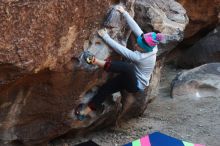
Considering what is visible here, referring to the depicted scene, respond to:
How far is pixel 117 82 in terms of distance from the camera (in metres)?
5.95

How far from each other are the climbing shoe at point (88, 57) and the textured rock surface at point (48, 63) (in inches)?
2.6

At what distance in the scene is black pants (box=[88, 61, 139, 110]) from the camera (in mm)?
5660

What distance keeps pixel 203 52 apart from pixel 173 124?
359cm

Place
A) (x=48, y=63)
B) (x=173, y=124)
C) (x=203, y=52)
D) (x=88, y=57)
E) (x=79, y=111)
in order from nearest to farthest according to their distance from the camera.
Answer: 1. (x=48, y=63)
2. (x=88, y=57)
3. (x=79, y=111)
4. (x=173, y=124)
5. (x=203, y=52)

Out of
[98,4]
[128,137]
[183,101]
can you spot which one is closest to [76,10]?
[98,4]

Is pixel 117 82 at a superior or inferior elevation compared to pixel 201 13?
superior

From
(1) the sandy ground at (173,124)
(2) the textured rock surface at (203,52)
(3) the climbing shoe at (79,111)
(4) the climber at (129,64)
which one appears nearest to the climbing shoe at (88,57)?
(4) the climber at (129,64)

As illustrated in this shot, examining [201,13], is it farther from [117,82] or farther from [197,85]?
[117,82]

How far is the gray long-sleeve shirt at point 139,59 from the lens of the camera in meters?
5.69

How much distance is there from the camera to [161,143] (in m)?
6.15

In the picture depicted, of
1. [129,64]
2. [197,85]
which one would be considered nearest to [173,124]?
[197,85]

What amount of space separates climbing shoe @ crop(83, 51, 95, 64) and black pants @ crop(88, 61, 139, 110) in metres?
0.18

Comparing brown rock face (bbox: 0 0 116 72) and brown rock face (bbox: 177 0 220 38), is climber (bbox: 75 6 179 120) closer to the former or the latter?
brown rock face (bbox: 0 0 116 72)

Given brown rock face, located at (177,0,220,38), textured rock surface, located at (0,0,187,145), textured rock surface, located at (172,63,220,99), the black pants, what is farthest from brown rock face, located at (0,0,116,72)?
brown rock face, located at (177,0,220,38)
